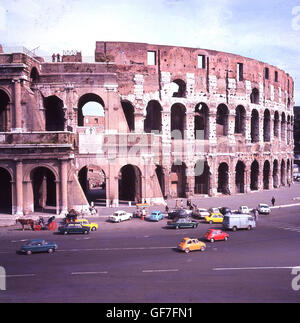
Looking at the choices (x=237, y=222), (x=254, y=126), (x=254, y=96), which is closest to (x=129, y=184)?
(x=237, y=222)

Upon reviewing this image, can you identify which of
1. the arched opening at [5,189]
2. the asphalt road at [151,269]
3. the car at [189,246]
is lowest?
the asphalt road at [151,269]

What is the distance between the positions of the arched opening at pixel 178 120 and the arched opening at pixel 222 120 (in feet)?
18.9

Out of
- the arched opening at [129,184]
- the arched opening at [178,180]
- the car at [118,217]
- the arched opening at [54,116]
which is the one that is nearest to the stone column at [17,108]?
the arched opening at [54,116]

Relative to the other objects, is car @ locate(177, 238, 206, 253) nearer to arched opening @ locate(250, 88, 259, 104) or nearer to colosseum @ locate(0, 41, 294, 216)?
colosseum @ locate(0, 41, 294, 216)

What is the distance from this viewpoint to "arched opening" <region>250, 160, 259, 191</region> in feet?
153

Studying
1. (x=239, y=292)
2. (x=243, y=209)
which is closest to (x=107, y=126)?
(x=243, y=209)

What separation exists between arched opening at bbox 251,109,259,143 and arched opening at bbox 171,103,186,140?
38.7ft

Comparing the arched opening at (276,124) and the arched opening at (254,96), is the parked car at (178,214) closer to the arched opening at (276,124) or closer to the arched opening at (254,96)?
the arched opening at (254,96)

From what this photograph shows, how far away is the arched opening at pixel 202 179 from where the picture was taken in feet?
134

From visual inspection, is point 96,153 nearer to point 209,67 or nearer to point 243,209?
point 243,209

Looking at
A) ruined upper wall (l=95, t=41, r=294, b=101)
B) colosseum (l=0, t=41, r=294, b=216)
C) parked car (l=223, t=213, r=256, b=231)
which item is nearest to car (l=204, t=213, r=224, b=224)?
parked car (l=223, t=213, r=256, b=231)

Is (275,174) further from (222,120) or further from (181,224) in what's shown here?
(181,224)

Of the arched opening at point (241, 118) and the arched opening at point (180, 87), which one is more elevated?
the arched opening at point (180, 87)

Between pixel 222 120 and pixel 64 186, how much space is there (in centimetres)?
2608
